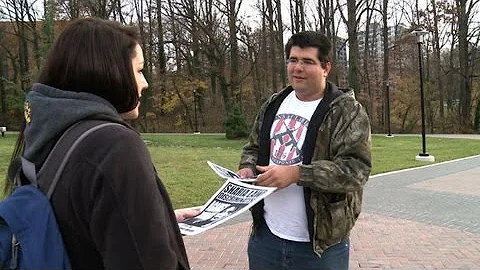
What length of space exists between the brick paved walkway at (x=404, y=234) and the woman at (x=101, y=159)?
352 cm

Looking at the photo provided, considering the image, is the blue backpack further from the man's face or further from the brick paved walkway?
the brick paved walkway

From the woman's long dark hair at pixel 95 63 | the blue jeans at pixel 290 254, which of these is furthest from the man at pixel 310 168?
the woman's long dark hair at pixel 95 63

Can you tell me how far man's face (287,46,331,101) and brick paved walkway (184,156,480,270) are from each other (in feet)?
8.74

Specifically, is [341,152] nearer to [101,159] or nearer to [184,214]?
[184,214]

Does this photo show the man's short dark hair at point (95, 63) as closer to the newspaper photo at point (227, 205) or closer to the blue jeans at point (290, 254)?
the newspaper photo at point (227, 205)

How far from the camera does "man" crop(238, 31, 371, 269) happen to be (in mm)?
2123

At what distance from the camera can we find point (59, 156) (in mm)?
1169

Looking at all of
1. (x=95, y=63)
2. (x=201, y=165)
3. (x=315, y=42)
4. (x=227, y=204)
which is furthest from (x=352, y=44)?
(x=95, y=63)

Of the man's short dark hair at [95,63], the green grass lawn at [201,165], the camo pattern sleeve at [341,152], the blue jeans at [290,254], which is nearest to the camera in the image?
the man's short dark hair at [95,63]

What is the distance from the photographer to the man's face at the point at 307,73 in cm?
230

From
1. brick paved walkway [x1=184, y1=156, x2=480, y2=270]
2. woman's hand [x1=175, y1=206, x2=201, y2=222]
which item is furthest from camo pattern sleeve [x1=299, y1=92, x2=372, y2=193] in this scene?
brick paved walkway [x1=184, y1=156, x2=480, y2=270]

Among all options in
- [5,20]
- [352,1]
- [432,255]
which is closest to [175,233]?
[432,255]

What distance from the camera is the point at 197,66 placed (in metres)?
32.8

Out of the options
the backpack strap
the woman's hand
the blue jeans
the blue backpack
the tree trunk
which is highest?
the tree trunk
